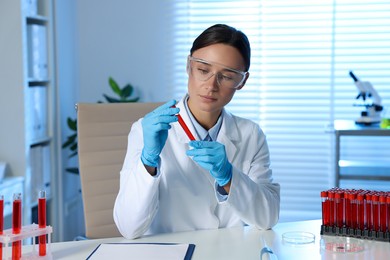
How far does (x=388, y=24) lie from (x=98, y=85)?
71.2 inches

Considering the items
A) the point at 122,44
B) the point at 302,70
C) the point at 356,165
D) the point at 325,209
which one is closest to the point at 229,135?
the point at 325,209

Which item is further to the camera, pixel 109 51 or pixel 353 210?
pixel 109 51

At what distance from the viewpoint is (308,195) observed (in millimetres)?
3703

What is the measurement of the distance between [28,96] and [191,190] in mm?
1489

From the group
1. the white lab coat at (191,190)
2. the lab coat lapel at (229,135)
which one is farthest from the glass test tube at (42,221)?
the lab coat lapel at (229,135)

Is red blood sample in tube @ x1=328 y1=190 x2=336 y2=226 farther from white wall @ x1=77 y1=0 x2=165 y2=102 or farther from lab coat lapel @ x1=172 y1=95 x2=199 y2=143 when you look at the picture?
white wall @ x1=77 y1=0 x2=165 y2=102

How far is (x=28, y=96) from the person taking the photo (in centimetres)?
301

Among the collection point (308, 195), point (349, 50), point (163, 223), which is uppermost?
point (349, 50)

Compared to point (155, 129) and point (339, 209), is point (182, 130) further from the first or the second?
point (339, 209)

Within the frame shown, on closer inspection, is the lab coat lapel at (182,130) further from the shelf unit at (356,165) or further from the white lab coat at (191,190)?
the shelf unit at (356,165)

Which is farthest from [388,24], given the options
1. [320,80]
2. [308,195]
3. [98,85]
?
[98,85]

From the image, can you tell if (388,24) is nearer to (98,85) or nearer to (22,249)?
(98,85)

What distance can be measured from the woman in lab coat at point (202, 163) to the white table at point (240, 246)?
7cm

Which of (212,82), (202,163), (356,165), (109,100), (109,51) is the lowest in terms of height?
(356,165)
